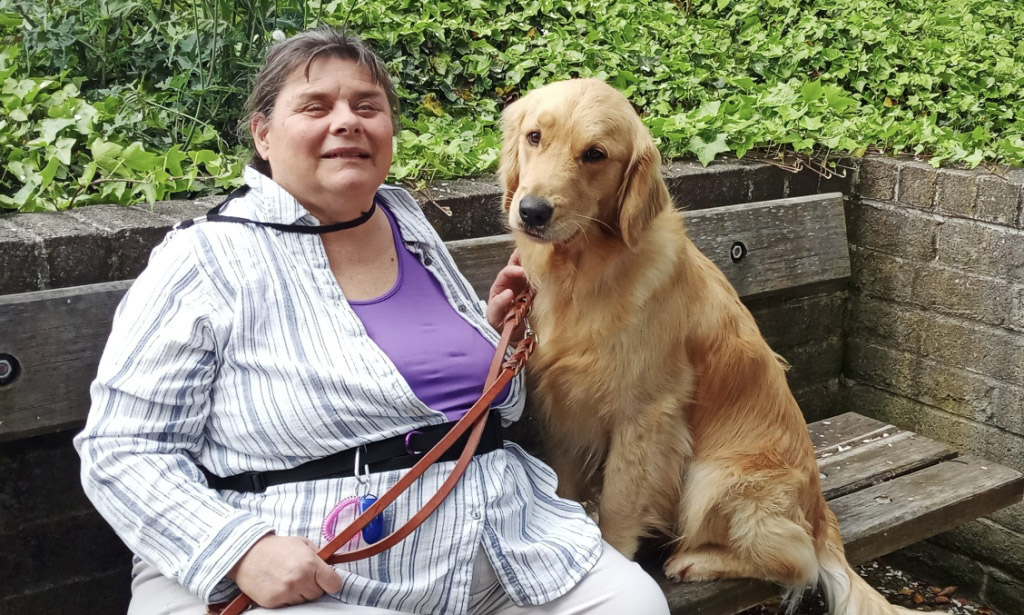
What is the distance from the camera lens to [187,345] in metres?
2.00

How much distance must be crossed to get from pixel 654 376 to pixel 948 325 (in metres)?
1.88

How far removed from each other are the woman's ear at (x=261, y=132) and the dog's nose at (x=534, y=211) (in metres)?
0.62

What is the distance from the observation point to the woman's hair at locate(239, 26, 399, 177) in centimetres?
225

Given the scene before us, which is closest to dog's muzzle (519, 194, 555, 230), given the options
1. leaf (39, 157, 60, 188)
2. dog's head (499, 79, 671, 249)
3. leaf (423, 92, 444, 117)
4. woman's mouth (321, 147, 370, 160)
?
dog's head (499, 79, 671, 249)

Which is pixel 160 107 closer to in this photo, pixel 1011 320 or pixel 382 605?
pixel 382 605

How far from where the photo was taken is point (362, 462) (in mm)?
2129

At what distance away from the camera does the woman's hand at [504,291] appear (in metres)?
2.59

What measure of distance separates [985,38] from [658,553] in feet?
15.2

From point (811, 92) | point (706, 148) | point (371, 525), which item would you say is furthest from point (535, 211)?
point (811, 92)

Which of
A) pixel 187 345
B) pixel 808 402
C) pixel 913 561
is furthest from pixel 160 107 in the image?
pixel 913 561

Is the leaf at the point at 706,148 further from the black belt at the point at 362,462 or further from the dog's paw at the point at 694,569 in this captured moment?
the black belt at the point at 362,462

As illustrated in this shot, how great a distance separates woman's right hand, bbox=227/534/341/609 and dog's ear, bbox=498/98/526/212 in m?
1.16

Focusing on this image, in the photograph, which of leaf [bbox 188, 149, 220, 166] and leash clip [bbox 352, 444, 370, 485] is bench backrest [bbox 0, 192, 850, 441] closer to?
leash clip [bbox 352, 444, 370, 485]

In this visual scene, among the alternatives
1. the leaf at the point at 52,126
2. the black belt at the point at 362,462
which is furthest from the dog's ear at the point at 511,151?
the leaf at the point at 52,126
